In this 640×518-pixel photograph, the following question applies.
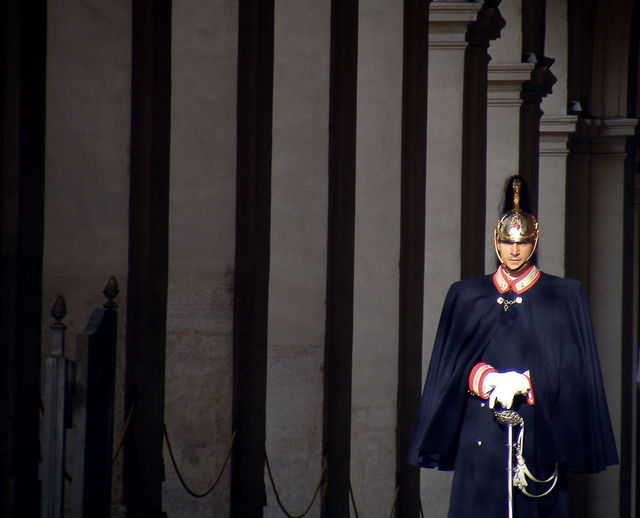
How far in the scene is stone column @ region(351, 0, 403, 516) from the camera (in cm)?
906

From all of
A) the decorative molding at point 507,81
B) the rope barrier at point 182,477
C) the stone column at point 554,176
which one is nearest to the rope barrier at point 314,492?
the rope barrier at point 182,477

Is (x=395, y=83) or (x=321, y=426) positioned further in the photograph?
(x=395, y=83)

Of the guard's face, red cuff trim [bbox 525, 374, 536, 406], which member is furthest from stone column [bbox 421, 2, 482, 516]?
red cuff trim [bbox 525, 374, 536, 406]

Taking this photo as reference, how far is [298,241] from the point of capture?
7527 millimetres

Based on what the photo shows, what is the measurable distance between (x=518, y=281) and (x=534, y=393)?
0.60 metres

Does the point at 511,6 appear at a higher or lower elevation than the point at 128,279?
higher

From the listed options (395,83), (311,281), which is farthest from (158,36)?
(395,83)

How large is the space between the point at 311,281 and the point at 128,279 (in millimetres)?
2165

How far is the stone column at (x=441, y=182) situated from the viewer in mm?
10797

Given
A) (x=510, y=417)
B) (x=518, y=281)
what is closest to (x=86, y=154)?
(x=518, y=281)

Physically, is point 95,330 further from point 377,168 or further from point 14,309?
point 377,168

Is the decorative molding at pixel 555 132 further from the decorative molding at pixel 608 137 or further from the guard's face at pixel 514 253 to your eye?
the guard's face at pixel 514 253

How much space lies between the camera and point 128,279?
557 cm

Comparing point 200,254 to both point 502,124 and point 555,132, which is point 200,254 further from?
point 555,132
